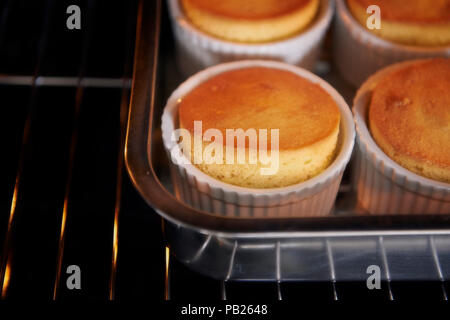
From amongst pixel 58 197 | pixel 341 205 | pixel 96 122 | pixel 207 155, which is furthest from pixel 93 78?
pixel 341 205

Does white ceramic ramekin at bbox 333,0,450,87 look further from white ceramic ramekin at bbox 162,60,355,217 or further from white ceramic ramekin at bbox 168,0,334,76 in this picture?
white ceramic ramekin at bbox 162,60,355,217

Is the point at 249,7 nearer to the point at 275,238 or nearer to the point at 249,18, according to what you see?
the point at 249,18

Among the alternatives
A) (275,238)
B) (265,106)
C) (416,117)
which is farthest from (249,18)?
(275,238)

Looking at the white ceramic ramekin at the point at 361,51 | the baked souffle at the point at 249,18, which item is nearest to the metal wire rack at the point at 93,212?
the baked souffle at the point at 249,18

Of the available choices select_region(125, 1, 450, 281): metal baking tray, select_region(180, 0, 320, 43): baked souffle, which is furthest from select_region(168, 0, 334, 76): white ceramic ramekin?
select_region(125, 1, 450, 281): metal baking tray

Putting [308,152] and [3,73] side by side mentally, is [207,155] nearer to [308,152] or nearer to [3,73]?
[308,152]
